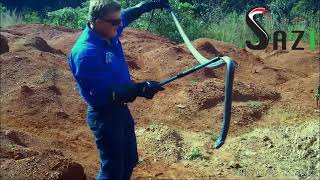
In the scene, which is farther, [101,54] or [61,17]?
[61,17]

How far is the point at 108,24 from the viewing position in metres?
3.36

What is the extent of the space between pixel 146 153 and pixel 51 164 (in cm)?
173

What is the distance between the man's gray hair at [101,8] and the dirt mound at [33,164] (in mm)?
1514

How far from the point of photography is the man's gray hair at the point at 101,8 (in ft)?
10.8

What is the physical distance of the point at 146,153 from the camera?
6.07m

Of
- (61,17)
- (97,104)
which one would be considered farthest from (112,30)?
(61,17)

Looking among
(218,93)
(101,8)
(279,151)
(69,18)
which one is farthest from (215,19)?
(101,8)

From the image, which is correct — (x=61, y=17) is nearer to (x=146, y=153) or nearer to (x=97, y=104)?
(x=146, y=153)

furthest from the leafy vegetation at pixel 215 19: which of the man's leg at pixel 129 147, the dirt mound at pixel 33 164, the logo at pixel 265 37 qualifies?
the man's leg at pixel 129 147

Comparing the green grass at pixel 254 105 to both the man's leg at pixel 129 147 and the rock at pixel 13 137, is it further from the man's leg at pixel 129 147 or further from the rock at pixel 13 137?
the man's leg at pixel 129 147

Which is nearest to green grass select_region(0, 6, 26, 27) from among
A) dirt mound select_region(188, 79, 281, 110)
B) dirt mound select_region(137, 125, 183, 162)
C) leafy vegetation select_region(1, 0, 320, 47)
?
leafy vegetation select_region(1, 0, 320, 47)

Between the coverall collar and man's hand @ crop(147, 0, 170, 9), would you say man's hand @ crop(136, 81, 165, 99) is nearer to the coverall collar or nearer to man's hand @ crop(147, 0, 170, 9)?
the coverall collar

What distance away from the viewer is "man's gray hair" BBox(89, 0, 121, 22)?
10.8 feet

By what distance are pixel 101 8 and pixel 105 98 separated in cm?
52
